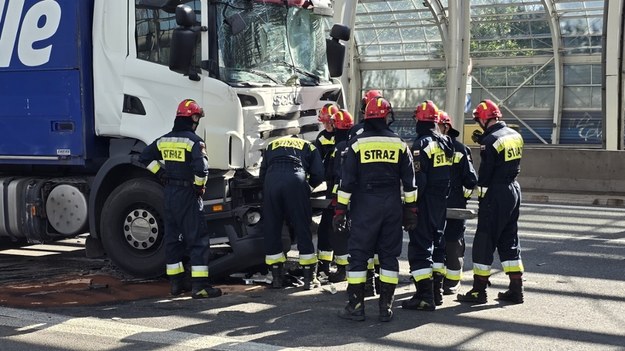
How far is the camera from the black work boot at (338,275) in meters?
9.09

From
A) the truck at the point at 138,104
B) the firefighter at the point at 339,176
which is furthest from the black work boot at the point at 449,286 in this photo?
the truck at the point at 138,104

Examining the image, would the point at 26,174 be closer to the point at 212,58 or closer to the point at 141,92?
the point at 141,92

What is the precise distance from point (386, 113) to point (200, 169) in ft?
6.22

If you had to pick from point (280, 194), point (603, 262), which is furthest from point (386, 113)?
point (603, 262)

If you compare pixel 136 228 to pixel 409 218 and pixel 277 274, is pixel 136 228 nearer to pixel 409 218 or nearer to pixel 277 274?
pixel 277 274

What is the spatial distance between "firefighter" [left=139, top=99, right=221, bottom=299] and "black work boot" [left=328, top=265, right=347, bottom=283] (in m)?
1.34

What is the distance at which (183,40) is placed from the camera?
8.23 meters

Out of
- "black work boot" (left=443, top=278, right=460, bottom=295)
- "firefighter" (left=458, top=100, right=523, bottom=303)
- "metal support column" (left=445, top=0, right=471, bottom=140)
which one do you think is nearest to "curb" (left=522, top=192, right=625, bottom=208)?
"metal support column" (left=445, top=0, right=471, bottom=140)

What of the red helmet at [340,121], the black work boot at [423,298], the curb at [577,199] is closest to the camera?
the black work boot at [423,298]

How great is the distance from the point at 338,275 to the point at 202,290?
1560 mm

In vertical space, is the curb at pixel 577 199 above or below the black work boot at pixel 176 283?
above

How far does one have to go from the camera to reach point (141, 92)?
8.95 metres

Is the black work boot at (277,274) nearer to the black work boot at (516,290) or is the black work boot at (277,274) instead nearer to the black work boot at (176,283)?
the black work boot at (176,283)

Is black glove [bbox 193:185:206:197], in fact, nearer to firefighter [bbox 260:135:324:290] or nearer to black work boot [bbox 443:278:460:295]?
firefighter [bbox 260:135:324:290]
